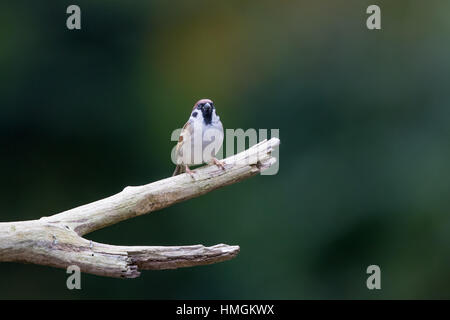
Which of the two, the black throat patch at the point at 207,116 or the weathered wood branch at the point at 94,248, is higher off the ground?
the black throat patch at the point at 207,116

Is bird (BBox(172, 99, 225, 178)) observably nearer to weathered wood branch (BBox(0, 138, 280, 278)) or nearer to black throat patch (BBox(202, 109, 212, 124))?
black throat patch (BBox(202, 109, 212, 124))

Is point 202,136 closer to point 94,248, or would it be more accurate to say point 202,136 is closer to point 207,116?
point 207,116

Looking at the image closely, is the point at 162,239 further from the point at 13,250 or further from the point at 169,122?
the point at 13,250

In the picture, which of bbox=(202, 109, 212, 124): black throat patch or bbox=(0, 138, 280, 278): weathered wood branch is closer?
bbox=(0, 138, 280, 278): weathered wood branch

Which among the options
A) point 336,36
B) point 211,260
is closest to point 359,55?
point 336,36

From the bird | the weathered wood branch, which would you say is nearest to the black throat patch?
the bird

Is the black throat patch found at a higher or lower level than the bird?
higher

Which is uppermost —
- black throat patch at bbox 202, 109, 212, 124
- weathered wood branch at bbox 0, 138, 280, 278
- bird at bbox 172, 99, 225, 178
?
black throat patch at bbox 202, 109, 212, 124

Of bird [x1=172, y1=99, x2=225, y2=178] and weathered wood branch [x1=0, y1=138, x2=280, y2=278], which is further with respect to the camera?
bird [x1=172, y1=99, x2=225, y2=178]

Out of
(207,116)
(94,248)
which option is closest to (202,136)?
(207,116)

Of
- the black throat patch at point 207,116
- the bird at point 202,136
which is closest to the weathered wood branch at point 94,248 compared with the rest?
the bird at point 202,136

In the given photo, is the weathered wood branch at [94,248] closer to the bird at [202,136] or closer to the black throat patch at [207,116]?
the bird at [202,136]

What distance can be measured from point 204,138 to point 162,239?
2.11 m

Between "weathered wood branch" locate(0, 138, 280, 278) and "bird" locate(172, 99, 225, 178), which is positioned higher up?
"bird" locate(172, 99, 225, 178)
